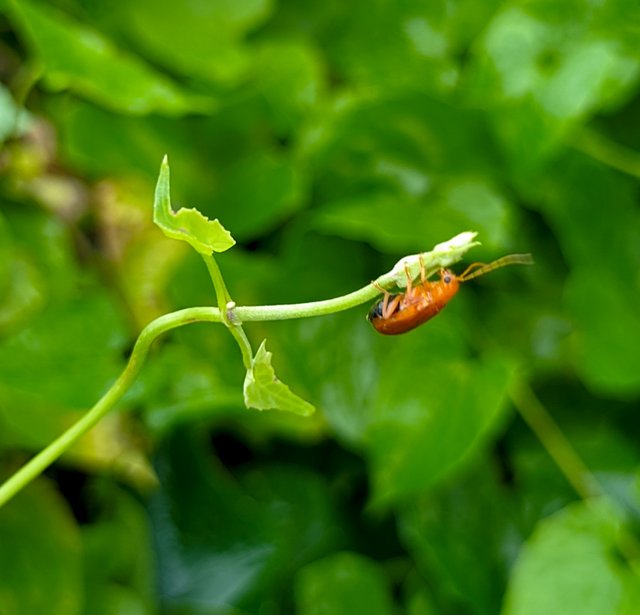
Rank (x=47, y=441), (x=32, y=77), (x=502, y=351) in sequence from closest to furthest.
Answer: (x=47, y=441) < (x=32, y=77) < (x=502, y=351)

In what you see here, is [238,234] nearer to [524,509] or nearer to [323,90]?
[323,90]

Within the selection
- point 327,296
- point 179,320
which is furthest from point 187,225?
point 327,296

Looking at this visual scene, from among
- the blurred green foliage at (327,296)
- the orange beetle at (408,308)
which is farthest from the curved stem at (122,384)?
the blurred green foliage at (327,296)

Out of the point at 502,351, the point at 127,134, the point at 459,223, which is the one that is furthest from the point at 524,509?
the point at 127,134

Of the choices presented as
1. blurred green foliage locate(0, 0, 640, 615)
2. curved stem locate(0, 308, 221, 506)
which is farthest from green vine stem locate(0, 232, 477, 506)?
blurred green foliage locate(0, 0, 640, 615)

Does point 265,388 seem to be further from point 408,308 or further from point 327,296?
point 327,296

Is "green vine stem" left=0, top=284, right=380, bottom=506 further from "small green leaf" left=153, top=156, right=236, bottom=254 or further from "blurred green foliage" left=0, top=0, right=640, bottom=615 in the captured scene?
"blurred green foliage" left=0, top=0, right=640, bottom=615

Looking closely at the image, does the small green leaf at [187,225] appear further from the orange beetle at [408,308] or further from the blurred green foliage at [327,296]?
the blurred green foliage at [327,296]
